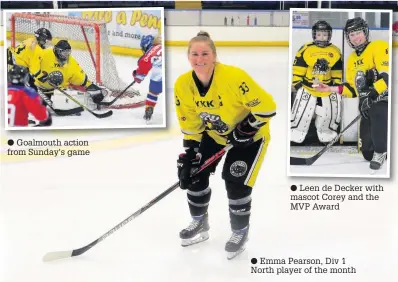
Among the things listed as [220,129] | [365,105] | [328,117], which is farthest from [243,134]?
[365,105]

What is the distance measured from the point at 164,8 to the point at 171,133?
54 cm

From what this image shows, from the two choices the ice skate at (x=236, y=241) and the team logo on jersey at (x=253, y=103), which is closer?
the team logo on jersey at (x=253, y=103)

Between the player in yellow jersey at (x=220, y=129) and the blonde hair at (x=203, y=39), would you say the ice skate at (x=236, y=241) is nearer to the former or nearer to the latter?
the player in yellow jersey at (x=220, y=129)

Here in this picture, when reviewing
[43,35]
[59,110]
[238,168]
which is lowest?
[238,168]

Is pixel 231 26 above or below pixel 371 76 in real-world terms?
above

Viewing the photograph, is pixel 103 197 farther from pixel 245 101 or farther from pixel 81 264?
pixel 245 101

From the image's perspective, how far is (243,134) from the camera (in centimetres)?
206

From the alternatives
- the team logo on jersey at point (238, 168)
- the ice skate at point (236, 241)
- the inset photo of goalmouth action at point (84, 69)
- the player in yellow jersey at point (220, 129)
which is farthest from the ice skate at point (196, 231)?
the inset photo of goalmouth action at point (84, 69)

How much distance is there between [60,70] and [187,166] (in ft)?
2.31

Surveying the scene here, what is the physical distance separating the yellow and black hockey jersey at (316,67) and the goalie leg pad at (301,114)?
3 cm

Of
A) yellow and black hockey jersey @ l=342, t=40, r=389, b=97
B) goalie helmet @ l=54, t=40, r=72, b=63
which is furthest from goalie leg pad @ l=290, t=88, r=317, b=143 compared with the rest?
goalie helmet @ l=54, t=40, r=72, b=63

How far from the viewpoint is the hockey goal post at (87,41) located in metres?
2.10

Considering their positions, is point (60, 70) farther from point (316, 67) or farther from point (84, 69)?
point (316, 67)

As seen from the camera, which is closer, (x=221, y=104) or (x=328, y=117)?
(x=221, y=104)
